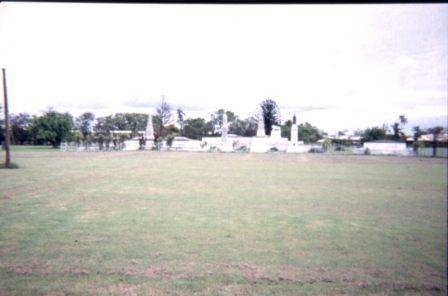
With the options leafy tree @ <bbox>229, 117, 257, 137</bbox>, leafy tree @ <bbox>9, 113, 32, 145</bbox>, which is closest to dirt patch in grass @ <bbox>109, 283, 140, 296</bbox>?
leafy tree @ <bbox>9, 113, 32, 145</bbox>

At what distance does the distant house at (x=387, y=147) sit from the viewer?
4034 centimetres

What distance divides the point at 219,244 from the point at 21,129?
50606mm

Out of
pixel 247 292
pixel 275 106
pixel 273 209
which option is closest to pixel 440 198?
pixel 273 209

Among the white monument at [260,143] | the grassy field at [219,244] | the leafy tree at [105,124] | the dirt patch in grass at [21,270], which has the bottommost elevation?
the grassy field at [219,244]

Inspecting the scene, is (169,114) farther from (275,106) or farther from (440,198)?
(440,198)

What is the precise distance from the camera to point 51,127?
4809 centimetres

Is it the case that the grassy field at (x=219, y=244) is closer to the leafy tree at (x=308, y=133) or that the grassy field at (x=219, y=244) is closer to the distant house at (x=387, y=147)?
the distant house at (x=387, y=147)

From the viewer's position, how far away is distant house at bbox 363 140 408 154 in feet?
132

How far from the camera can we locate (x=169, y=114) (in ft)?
226

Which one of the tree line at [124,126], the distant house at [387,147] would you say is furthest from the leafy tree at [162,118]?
the distant house at [387,147]

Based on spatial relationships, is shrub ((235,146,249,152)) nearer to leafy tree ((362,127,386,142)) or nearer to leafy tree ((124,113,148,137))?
leafy tree ((362,127,386,142))

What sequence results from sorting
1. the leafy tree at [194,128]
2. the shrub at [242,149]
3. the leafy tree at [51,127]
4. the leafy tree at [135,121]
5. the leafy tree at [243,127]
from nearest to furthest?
the leafy tree at [51,127] → the shrub at [242,149] → the leafy tree at [243,127] → the leafy tree at [194,128] → the leafy tree at [135,121]

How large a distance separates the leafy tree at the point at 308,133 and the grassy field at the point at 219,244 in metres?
60.9

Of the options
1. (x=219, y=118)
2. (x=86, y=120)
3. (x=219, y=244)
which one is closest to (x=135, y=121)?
(x=86, y=120)
